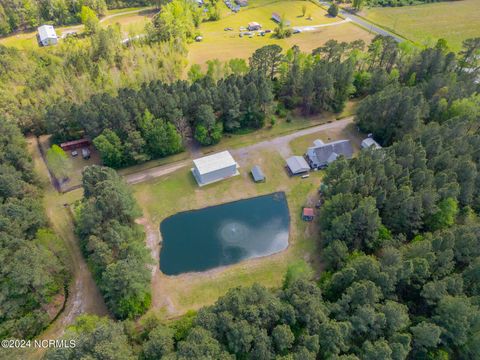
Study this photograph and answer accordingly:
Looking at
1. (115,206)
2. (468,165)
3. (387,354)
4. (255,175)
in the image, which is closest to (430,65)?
(468,165)

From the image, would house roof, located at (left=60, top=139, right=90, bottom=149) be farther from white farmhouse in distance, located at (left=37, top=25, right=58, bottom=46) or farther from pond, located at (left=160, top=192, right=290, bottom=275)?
white farmhouse in distance, located at (left=37, top=25, right=58, bottom=46)

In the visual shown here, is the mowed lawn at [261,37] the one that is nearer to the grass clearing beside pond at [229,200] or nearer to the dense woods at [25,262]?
the grass clearing beside pond at [229,200]

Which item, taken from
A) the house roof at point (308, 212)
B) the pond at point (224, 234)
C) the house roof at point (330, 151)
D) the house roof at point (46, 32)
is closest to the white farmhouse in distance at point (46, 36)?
the house roof at point (46, 32)

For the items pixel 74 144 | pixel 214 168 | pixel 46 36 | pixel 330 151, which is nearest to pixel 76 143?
pixel 74 144

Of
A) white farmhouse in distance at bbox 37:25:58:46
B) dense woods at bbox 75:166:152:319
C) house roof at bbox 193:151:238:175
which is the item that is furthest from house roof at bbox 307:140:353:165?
white farmhouse in distance at bbox 37:25:58:46

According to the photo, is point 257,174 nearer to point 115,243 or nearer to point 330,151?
point 330,151

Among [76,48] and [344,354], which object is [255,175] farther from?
[76,48]

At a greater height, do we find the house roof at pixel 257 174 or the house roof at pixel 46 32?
the house roof at pixel 46 32
